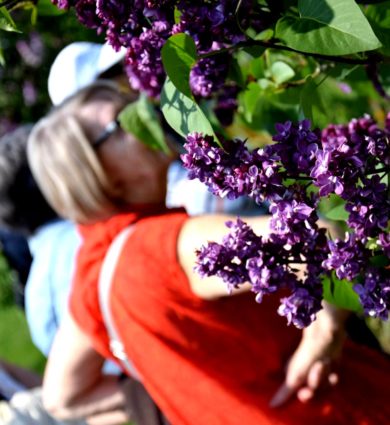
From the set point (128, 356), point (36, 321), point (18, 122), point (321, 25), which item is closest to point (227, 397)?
point (128, 356)

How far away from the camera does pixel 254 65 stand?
140cm

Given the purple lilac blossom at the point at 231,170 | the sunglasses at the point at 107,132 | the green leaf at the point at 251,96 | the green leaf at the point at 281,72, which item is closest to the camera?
the purple lilac blossom at the point at 231,170

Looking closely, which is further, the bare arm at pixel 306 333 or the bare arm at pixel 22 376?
the bare arm at pixel 22 376

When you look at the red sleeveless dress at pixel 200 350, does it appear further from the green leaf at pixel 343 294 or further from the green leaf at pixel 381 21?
the green leaf at pixel 381 21

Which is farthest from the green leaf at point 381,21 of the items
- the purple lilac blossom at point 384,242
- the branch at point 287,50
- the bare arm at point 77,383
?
the bare arm at point 77,383

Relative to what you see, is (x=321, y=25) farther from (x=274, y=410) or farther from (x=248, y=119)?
(x=274, y=410)

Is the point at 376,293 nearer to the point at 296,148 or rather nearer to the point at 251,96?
→ the point at 296,148

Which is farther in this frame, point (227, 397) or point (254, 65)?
point (227, 397)

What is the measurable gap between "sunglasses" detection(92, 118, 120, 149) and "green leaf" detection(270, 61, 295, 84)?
55 cm

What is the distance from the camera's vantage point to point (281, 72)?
1.37 metres

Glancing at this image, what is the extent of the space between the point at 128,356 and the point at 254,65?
0.73 metres

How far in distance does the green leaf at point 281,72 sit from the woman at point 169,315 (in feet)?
0.81

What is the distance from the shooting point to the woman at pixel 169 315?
5.32 ft

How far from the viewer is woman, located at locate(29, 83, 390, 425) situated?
1.62 metres
